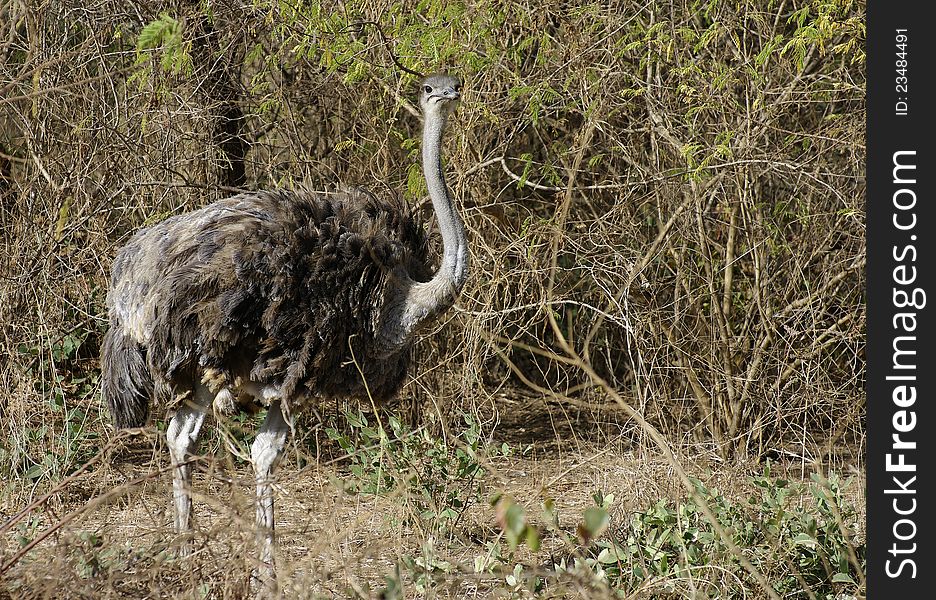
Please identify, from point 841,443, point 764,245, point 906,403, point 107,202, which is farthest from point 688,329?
point 107,202

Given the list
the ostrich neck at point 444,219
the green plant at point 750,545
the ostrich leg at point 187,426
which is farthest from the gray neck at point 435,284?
the green plant at point 750,545

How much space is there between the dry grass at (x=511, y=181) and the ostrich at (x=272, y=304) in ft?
1.80

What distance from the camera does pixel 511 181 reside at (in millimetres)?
6316

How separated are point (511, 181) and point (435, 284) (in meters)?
1.46

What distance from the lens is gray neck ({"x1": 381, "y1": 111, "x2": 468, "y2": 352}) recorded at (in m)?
5.00

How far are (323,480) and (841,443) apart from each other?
287 cm

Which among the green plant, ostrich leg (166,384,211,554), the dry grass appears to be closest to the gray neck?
the dry grass

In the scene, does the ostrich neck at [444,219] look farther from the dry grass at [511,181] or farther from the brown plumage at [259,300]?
the dry grass at [511,181]

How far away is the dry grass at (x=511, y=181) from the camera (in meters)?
5.76

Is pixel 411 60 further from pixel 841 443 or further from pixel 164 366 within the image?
pixel 841 443

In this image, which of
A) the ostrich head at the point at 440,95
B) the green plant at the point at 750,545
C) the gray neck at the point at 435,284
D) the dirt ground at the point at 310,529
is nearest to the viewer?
the dirt ground at the point at 310,529

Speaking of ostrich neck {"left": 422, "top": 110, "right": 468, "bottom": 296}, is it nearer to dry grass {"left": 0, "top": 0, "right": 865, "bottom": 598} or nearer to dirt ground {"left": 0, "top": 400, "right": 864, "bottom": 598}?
dry grass {"left": 0, "top": 0, "right": 865, "bottom": 598}

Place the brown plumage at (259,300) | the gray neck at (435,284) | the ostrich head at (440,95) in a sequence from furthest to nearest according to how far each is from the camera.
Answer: the ostrich head at (440,95) < the gray neck at (435,284) < the brown plumage at (259,300)

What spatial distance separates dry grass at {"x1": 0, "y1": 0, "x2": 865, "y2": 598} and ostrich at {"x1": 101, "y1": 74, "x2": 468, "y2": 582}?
549 mm
